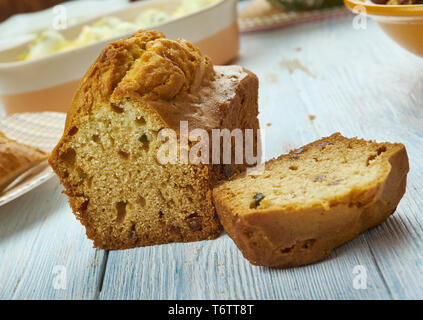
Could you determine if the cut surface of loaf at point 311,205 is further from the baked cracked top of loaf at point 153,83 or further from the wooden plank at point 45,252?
the wooden plank at point 45,252

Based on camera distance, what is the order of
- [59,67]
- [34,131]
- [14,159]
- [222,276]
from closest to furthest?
[222,276] → [14,159] → [34,131] → [59,67]

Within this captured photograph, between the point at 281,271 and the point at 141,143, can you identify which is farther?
the point at 141,143

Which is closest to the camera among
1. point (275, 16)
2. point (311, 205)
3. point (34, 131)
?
point (311, 205)

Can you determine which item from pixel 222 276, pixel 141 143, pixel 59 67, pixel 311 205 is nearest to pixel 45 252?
pixel 141 143

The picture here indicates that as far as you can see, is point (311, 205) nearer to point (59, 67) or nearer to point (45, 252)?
point (45, 252)

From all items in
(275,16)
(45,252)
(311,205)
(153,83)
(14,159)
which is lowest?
(275,16)

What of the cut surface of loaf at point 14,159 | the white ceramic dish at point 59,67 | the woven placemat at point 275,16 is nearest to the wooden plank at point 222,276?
the cut surface of loaf at point 14,159
